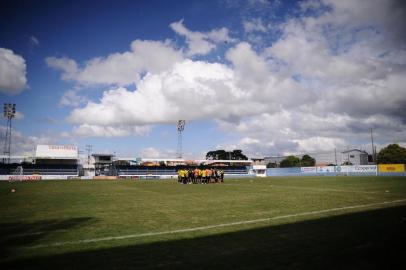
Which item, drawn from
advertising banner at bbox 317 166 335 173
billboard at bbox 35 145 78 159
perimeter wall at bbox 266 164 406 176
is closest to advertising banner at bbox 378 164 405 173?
perimeter wall at bbox 266 164 406 176

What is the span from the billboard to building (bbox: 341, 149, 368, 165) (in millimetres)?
120198

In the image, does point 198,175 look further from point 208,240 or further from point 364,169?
point 364,169

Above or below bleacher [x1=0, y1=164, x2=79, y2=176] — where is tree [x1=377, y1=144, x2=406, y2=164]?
above

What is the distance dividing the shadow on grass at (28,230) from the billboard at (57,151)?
79.3 meters

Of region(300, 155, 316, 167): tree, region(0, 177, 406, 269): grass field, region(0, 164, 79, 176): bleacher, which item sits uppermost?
region(300, 155, 316, 167): tree

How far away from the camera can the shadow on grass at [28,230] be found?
24.4ft

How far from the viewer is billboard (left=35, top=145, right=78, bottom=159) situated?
3270 inches

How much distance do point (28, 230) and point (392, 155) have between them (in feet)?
375

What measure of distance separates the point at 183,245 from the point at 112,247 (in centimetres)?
158

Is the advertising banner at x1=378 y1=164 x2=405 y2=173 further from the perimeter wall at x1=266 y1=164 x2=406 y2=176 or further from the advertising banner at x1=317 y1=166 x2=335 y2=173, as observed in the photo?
the advertising banner at x1=317 y1=166 x2=335 y2=173

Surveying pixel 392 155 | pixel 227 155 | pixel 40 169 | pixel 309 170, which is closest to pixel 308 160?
pixel 227 155

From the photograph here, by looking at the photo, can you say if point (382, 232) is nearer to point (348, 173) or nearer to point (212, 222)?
point (212, 222)

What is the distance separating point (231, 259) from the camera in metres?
5.92

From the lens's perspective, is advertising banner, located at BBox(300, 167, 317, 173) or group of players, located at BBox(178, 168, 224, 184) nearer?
group of players, located at BBox(178, 168, 224, 184)
